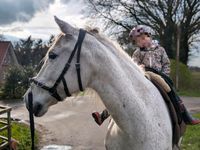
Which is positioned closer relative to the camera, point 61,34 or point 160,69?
point 61,34

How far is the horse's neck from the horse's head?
0.44 ft

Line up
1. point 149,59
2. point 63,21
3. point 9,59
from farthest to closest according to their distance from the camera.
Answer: point 9,59 → point 149,59 → point 63,21

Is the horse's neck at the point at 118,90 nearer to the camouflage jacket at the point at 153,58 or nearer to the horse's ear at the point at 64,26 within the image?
the horse's ear at the point at 64,26

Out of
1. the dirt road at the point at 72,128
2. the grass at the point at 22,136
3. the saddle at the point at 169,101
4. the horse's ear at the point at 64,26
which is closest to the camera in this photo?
the horse's ear at the point at 64,26

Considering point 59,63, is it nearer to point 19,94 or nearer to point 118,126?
point 118,126

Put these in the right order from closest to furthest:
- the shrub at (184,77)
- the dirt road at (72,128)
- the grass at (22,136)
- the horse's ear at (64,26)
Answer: the horse's ear at (64,26) < the grass at (22,136) < the dirt road at (72,128) < the shrub at (184,77)

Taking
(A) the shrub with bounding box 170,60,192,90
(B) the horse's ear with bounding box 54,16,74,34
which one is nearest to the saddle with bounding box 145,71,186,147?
(B) the horse's ear with bounding box 54,16,74,34

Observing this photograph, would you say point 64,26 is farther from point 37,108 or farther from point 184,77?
point 184,77

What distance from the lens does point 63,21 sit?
11.2 ft

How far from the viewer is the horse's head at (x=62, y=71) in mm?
3395

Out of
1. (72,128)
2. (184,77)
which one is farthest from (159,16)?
(72,128)

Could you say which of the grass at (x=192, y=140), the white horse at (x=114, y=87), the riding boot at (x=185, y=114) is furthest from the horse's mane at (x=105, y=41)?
the grass at (x=192, y=140)

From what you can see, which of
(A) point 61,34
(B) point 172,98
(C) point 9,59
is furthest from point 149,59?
(C) point 9,59

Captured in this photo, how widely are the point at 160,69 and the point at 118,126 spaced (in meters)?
1.24
